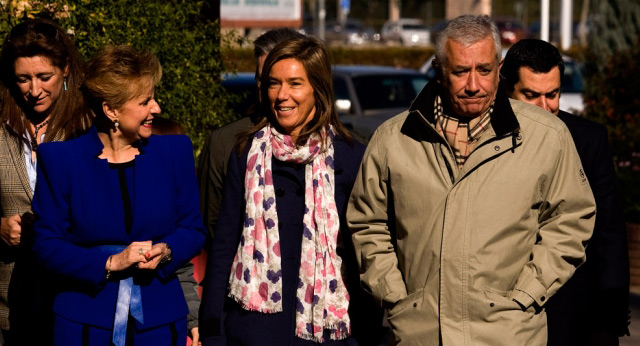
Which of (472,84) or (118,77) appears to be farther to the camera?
(118,77)

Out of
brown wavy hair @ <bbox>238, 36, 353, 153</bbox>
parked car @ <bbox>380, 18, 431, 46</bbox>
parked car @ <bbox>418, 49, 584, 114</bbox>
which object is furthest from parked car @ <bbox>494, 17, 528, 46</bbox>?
brown wavy hair @ <bbox>238, 36, 353, 153</bbox>

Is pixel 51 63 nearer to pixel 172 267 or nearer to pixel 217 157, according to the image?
pixel 217 157

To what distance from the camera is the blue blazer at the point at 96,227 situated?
149 inches

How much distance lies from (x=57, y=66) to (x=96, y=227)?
990 millimetres

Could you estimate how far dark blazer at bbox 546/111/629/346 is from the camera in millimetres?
4070

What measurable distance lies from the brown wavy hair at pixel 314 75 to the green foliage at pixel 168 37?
1.93 meters

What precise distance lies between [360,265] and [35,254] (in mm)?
1157

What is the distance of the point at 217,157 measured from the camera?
462cm

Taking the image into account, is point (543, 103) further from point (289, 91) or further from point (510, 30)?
point (510, 30)

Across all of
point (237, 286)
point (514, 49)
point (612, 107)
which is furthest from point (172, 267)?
point (612, 107)

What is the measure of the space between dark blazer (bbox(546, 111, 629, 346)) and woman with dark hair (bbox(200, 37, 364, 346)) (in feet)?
2.70

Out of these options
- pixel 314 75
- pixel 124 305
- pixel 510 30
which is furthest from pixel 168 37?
pixel 510 30

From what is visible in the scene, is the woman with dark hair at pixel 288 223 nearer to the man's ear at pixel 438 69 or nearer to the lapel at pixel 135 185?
the lapel at pixel 135 185

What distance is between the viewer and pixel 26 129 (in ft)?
14.8
